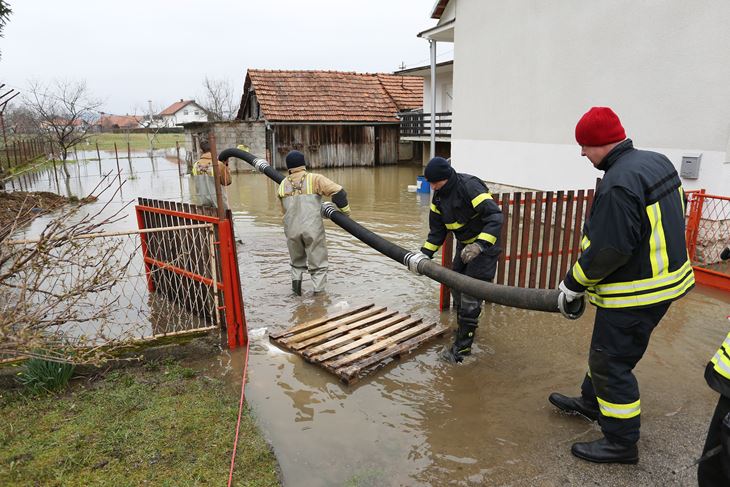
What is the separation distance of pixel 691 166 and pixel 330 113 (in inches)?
709

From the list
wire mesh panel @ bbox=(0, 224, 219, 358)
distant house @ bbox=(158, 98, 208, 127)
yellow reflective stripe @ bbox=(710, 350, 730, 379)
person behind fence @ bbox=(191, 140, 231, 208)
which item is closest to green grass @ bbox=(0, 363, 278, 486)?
wire mesh panel @ bbox=(0, 224, 219, 358)

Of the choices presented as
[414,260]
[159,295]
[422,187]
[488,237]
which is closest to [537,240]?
[488,237]

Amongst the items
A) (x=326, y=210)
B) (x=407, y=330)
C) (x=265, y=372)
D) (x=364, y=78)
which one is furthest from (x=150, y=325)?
(x=364, y=78)

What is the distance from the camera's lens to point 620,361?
9.29 ft

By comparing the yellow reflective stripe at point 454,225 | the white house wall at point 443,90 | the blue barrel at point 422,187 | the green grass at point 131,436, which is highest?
the white house wall at point 443,90

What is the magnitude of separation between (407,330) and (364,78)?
2284 cm

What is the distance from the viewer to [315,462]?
302cm

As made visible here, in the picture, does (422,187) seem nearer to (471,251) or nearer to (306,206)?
(306,206)

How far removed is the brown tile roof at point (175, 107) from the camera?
84.6 meters

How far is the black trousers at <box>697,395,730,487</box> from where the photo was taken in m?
2.24

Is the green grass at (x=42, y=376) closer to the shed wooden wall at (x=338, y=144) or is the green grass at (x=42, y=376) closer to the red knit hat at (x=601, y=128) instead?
the red knit hat at (x=601, y=128)

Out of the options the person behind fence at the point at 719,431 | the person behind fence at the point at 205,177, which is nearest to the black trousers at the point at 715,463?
the person behind fence at the point at 719,431

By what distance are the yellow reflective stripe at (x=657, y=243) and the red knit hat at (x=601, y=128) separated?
1.54 feet

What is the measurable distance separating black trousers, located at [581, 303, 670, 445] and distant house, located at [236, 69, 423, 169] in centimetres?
2022
